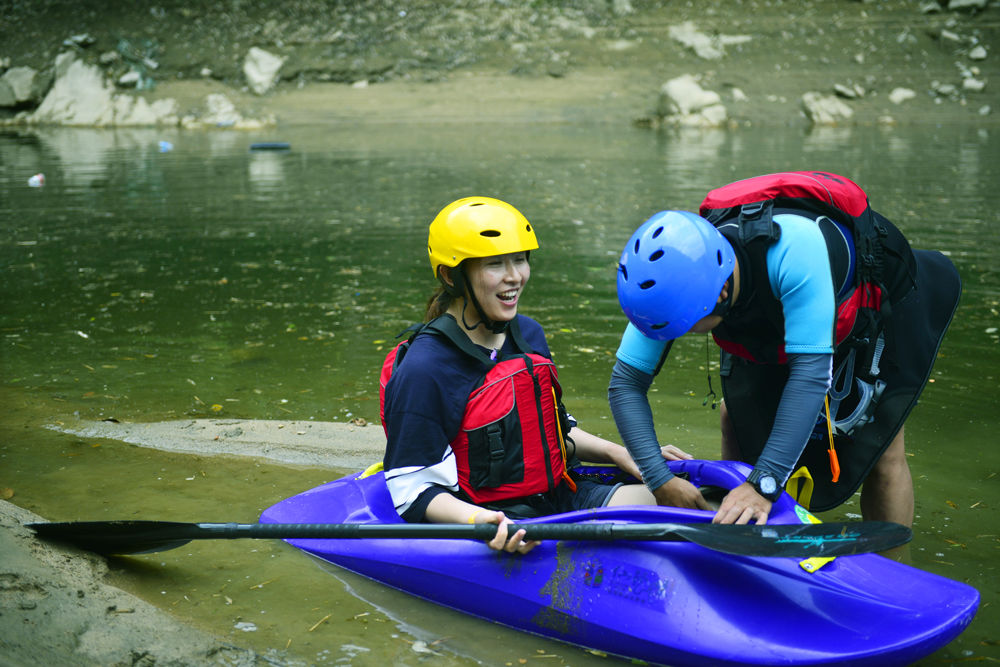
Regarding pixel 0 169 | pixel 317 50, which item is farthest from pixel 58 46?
pixel 0 169

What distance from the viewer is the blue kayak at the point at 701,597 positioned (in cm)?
276

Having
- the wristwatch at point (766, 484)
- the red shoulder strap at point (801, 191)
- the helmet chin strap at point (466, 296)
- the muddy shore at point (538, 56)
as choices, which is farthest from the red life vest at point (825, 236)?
the muddy shore at point (538, 56)

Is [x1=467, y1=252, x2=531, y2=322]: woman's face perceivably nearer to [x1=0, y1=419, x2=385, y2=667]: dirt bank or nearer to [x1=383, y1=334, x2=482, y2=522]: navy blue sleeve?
[x1=383, y1=334, x2=482, y2=522]: navy blue sleeve

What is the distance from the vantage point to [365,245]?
9.94 meters

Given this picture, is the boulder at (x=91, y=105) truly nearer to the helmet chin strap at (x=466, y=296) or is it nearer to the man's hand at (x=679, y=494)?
the helmet chin strap at (x=466, y=296)

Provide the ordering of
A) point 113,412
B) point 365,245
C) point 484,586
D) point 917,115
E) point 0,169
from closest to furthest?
point 484,586 < point 113,412 < point 365,245 < point 0,169 < point 917,115

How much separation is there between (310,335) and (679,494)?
4090mm

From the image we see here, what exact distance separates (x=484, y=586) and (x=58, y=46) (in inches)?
1292

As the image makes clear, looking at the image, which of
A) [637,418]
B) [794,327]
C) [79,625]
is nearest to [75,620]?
[79,625]

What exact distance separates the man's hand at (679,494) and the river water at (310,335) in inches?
25.6

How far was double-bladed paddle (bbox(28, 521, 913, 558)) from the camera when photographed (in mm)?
2806

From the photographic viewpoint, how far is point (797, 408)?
279 centimetres

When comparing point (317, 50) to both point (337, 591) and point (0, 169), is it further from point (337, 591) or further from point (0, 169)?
point (337, 591)

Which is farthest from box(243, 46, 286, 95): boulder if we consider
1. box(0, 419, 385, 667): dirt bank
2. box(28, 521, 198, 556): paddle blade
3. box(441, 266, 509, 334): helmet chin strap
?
box(441, 266, 509, 334): helmet chin strap
